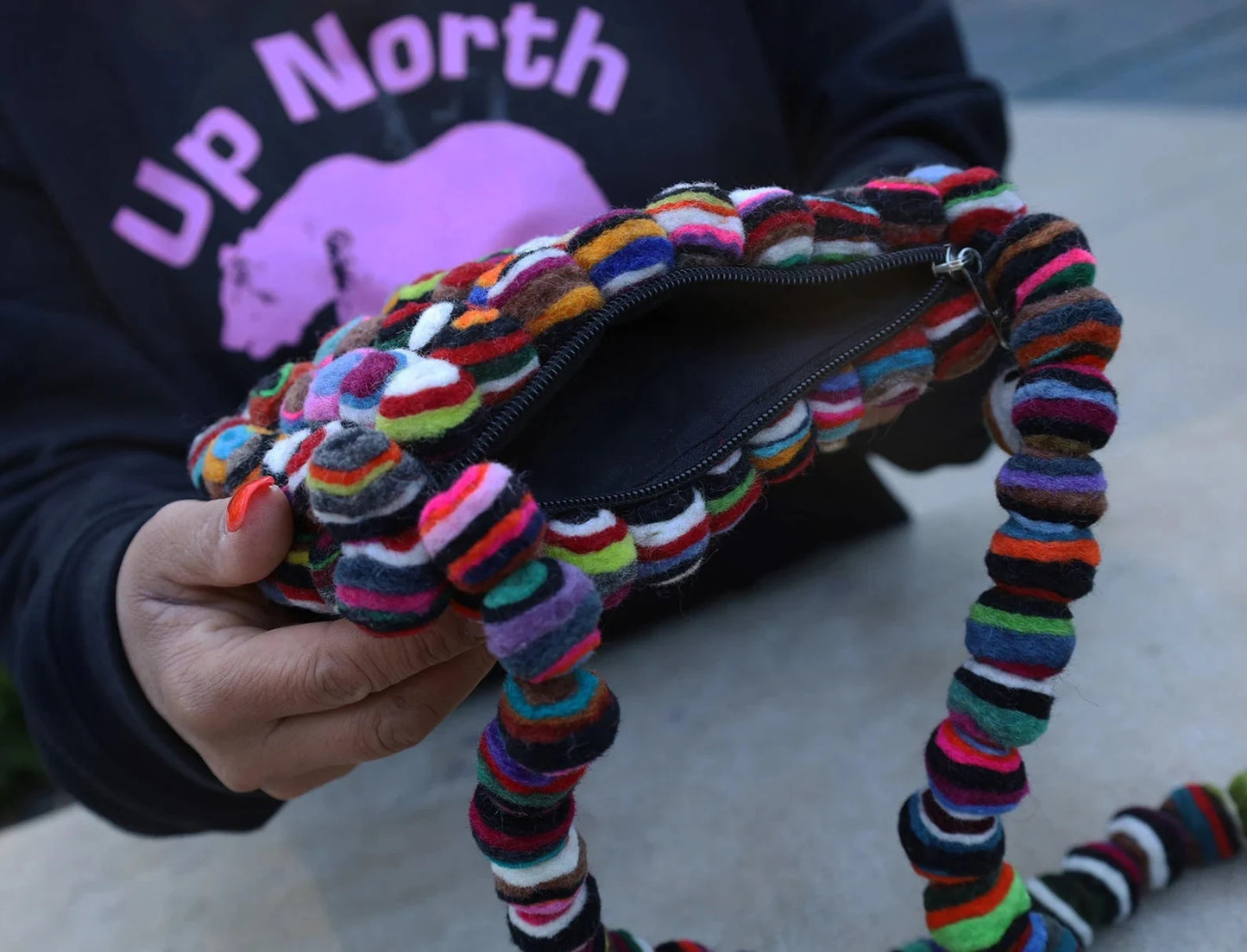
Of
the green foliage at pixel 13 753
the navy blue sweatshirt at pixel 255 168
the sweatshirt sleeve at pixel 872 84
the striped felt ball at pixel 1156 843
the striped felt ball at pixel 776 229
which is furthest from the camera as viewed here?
the green foliage at pixel 13 753

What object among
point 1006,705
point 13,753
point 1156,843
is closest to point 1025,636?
point 1006,705

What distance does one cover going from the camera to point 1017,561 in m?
0.41

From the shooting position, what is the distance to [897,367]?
46 cm

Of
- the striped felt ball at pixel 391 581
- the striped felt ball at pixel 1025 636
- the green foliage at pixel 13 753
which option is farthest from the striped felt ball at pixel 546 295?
the green foliage at pixel 13 753

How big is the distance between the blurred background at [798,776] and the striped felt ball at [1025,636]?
23 cm

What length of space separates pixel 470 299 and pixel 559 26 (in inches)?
16.1

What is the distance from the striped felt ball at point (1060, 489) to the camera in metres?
0.40

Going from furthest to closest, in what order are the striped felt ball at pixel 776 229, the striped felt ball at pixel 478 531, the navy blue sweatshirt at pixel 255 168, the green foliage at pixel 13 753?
the green foliage at pixel 13 753 → the navy blue sweatshirt at pixel 255 168 → the striped felt ball at pixel 776 229 → the striped felt ball at pixel 478 531

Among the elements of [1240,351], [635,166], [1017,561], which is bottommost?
[1240,351]

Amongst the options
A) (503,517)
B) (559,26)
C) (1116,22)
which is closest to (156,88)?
(559,26)

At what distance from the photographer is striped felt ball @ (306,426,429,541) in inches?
13.3

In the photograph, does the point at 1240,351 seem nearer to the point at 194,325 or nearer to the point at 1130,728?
the point at 1130,728

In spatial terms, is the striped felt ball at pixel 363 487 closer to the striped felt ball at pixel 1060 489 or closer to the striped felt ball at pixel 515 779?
the striped felt ball at pixel 515 779

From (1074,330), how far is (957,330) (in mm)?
68
